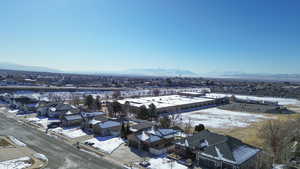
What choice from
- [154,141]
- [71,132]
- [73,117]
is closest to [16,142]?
[71,132]

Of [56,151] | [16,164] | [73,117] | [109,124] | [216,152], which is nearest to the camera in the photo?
[16,164]

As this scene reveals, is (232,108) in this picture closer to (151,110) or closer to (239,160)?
(151,110)

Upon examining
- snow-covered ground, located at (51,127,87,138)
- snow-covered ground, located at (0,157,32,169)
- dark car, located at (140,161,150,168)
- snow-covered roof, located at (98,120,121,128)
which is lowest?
snow-covered ground, located at (51,127,87,138)

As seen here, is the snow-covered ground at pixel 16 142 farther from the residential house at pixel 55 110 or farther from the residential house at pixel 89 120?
the residential house at pixel 55 110

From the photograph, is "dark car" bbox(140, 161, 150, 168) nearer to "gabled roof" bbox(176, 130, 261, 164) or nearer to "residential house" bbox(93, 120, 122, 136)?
"gabled roof" bbox(176, 130, 261, 164)

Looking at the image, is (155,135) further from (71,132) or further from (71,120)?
(71,120)

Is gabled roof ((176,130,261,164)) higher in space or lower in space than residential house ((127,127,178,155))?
higher

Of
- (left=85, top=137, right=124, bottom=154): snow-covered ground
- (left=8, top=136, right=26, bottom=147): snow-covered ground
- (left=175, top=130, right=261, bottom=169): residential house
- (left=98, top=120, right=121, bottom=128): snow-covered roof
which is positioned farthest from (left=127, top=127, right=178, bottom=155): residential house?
(left=8, top=136, right=26, bottom=147): snow-covered ground
